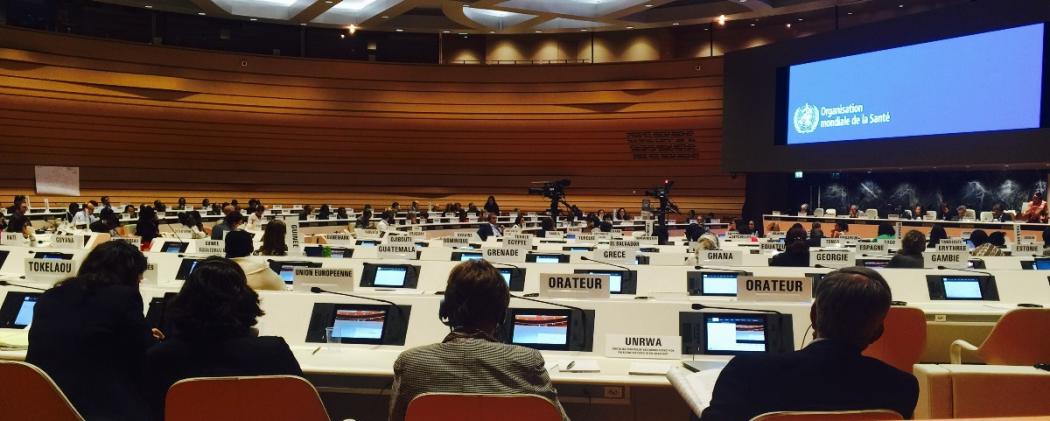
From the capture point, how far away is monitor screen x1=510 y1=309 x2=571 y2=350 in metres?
4.45

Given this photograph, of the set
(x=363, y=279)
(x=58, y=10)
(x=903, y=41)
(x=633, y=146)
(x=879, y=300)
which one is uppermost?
(x=58, y=10)

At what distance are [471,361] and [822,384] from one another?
1035 mm

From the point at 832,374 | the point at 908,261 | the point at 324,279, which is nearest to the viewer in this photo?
the point at 832,374

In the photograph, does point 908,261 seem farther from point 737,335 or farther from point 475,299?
point 475,299

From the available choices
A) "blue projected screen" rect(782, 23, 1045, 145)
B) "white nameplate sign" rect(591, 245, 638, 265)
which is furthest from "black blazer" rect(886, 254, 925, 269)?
"blue projected screen" rect(782, 23, 1045, 145)

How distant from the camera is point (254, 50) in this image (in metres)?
24.4

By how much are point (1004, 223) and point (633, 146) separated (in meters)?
11.0

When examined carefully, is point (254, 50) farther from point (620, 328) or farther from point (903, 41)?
point (620, 328)

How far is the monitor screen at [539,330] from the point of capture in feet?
14.6

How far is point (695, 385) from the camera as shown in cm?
328

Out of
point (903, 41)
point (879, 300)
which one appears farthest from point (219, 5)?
point (879, 300)

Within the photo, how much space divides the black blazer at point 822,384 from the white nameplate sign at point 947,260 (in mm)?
5735

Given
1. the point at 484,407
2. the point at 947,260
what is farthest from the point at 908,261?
the point at 484,407

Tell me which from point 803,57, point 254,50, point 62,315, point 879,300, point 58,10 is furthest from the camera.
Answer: point 254,50
